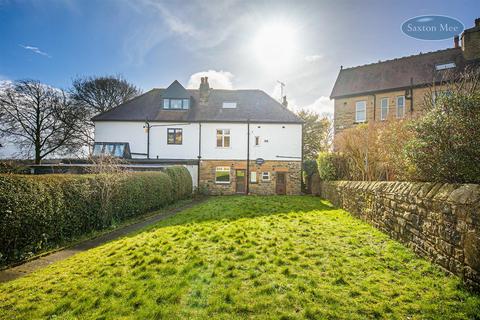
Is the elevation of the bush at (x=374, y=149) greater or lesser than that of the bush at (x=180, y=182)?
greater

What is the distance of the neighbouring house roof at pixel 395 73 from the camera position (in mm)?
17719

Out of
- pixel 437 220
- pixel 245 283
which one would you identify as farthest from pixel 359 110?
pixel 245 283

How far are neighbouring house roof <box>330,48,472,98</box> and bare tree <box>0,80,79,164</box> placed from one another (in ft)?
86.8

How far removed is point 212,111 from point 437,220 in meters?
18.5

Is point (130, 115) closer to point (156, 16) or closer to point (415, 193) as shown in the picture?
point (156, 16)

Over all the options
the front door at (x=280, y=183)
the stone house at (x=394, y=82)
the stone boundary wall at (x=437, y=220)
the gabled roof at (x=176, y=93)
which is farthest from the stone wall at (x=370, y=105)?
the stone boundary wall at (x=437, y=220)

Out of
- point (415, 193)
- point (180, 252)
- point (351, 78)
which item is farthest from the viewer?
point (351, 78)

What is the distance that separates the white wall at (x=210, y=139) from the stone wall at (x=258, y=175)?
1.44 ft

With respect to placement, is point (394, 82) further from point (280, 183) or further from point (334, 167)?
point (280, 183)

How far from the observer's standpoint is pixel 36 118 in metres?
22.7

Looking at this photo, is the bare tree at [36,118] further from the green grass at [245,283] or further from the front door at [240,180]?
the green grass at [245,283]

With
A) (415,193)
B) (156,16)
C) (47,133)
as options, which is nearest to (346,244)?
(415,193)

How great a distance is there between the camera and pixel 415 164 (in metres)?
4.86

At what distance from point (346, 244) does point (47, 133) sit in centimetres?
2805
